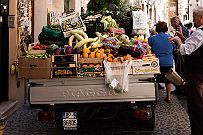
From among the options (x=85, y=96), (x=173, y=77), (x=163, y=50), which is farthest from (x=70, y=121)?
(x=163, y=50)

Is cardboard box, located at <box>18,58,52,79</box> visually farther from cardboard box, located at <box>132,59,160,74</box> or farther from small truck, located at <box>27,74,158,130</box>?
cardboard box, located at <box>132,59,160,74</box>

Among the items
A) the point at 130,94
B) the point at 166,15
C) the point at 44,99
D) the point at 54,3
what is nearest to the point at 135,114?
the point at 130,94

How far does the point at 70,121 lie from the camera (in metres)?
5.58

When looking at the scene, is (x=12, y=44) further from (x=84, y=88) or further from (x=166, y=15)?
(x=166, y=15)

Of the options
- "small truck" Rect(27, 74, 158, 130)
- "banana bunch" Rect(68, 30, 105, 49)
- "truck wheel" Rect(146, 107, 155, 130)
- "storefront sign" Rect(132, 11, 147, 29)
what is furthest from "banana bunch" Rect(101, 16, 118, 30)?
"small truck" Rect(27, 74, 158, 130)

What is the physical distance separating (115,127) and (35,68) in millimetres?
1977

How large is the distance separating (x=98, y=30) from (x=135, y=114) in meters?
2.61

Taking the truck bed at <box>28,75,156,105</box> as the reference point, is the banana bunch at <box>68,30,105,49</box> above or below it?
above

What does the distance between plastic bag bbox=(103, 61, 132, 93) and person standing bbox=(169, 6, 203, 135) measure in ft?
2.79

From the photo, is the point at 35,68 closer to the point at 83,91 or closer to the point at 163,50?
the point at 83,91

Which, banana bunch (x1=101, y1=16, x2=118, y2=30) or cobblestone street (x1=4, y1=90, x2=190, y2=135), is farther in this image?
banana bunch (x1=101, y1=16, x2=118, y2=30)

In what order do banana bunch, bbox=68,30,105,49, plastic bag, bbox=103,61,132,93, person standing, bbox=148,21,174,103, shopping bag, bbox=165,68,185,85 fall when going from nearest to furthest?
plastic bag, bbox=103,61,132,93, banana bunch, bbox=68,30,105,49, shopping bag, bbox=165,68,185,85, person standing, bbox=148,21,174,103

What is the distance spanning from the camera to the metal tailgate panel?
5.52 meters

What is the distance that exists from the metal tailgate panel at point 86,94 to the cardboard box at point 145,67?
0.62ft
